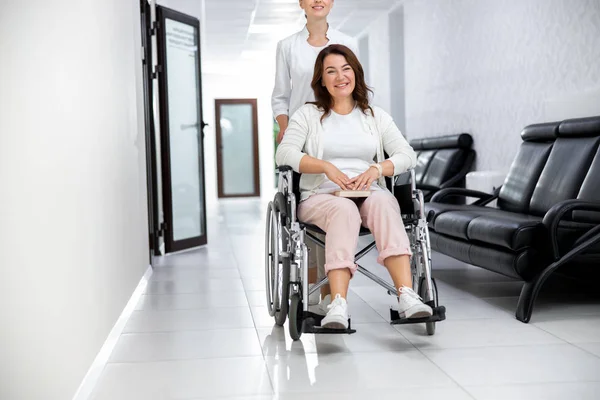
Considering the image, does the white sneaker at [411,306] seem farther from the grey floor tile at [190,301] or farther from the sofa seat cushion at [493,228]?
the grey floor tile at [190,301]

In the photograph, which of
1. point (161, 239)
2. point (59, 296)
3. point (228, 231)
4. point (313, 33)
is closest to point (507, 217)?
point (313, 33)

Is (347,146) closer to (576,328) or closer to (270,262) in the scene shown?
(270,262)

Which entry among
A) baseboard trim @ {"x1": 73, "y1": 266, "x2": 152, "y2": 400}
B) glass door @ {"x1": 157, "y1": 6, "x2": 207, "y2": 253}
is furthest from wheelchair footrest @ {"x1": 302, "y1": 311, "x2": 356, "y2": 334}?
glass door @ {"x1": 157, "y1": 6, "x2": 207, "y2": 253}

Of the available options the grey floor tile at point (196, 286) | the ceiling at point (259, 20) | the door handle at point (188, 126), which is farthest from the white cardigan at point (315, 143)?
the ceiling at point (259, 20)

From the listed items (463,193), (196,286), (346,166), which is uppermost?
(346,166)

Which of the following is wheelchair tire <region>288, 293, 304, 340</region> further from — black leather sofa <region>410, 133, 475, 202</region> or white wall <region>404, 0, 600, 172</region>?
black leather sofa <region>410, 133, 475, 202</region>

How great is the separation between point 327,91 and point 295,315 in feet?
3.24

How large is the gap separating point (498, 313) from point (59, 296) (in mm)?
2146

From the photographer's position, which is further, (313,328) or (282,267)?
(282,267)

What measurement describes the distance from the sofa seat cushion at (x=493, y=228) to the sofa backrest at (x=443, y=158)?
2207 mm

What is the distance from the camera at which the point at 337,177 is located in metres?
2.97

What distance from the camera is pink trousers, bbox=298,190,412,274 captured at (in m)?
2.84

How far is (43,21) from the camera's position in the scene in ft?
6.07

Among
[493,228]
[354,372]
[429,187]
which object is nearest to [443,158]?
[429,187]
